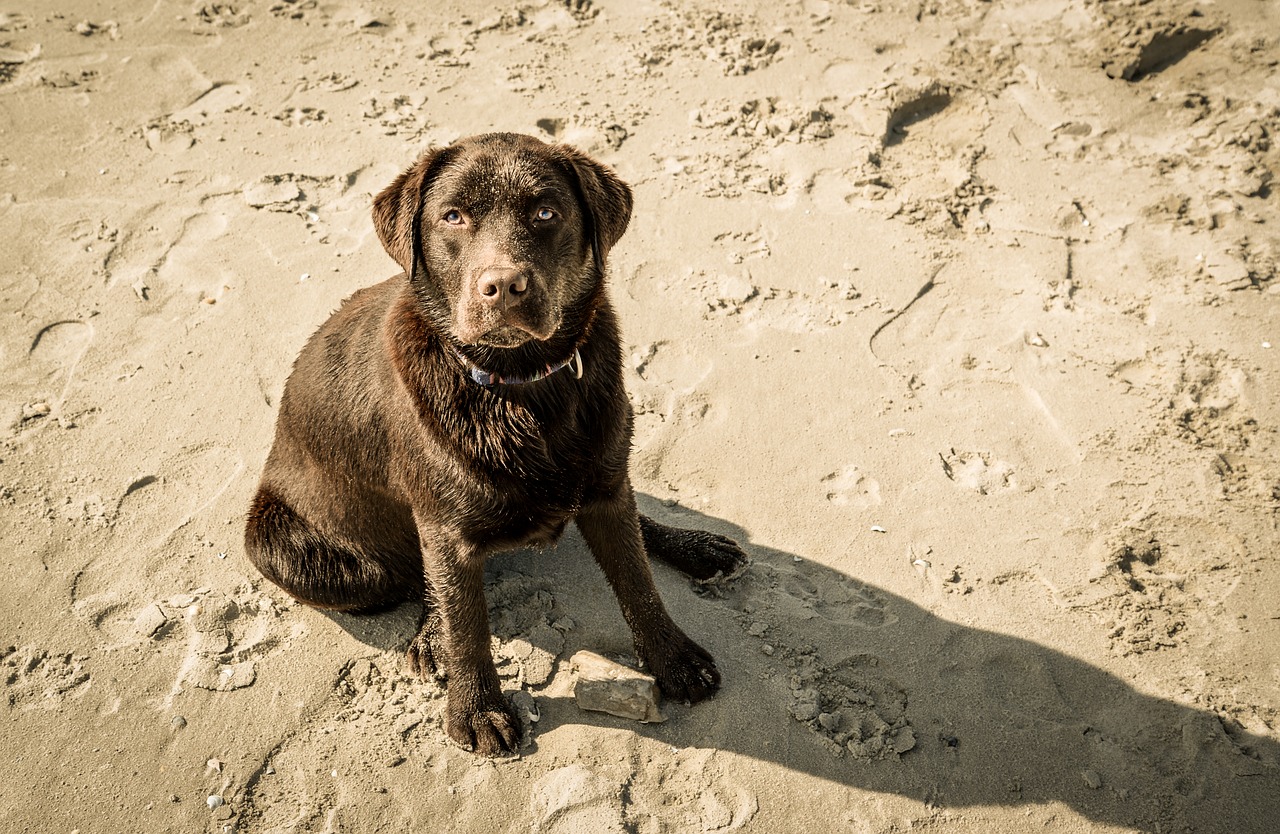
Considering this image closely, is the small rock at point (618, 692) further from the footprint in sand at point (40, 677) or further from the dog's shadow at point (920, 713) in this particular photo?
the footprint in sand at point (40, 677)

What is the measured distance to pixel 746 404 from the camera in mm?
4184

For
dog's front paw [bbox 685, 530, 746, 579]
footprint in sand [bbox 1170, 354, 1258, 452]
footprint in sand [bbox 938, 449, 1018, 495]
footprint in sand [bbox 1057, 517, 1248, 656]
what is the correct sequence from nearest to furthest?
1. footprint in sand [bbox 1057, 517, 1248, 656]
2. dog's front paw [bbox 685, 530, 746, 579]
3. footprint in sand [bbox 938, 449, 1018, 495]
4. footprint in sand [bbox 1170, 354, 1258, 452]

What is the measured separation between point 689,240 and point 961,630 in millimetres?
2459

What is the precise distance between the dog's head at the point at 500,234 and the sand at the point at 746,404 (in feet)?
4.41

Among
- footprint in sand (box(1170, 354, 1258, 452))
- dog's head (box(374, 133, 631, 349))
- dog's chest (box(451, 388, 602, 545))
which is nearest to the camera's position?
dog's head (box(374, 133, 631, 349))

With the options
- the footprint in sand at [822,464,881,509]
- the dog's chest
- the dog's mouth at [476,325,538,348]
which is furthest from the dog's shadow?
the dog's mouth at [476,325,538,348]

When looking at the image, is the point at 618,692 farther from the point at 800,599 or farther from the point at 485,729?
the point at 800,599

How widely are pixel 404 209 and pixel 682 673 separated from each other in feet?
5.97

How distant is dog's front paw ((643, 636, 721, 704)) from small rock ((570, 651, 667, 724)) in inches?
1.8

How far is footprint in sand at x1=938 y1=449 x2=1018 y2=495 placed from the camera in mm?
3879

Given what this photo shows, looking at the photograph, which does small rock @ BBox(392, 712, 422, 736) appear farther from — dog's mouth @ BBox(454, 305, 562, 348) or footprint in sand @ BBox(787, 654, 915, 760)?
dog's mouth @ BBox(454, 305, 562, 348)

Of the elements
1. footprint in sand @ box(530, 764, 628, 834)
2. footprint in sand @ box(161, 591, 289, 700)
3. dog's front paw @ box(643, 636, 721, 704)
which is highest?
footprint in sand @ box(161, 591, 289, 700)

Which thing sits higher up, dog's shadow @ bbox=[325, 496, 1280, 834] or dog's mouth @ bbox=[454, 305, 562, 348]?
dog's mouth @ bbox=[454, 305, 562, 348]

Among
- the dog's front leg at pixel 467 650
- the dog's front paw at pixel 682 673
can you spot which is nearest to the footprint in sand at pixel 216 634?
the dog's front leg at pixel 467 650
